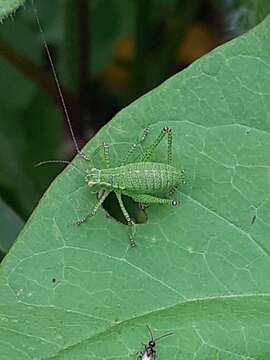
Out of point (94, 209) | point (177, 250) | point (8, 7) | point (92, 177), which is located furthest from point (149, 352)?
point (8, 7)

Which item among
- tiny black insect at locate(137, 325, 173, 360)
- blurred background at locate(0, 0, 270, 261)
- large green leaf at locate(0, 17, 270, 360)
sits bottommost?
tiny black insect at locate(137, 325, 173, 360)

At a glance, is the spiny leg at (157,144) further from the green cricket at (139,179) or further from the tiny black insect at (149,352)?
the tiny black insect at (149,352)

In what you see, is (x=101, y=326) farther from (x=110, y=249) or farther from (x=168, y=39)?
(x=168, y=39)

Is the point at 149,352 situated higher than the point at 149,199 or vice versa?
the point at 149,199

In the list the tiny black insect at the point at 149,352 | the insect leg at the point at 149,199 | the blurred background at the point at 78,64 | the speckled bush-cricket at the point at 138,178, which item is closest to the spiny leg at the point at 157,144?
the speckled bush-cricket at the point at 138,178

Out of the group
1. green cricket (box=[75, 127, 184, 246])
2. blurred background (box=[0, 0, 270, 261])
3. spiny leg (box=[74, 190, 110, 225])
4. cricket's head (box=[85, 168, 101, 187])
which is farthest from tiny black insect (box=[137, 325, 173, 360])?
blurred background (box=[0, 0, 270, 261])

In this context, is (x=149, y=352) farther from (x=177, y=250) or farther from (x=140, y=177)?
(x=140, y=177)

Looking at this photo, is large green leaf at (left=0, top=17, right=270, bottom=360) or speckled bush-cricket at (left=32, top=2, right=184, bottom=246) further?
speckled bush-cricket at (left=32, top=2, right=184, bottom=246)

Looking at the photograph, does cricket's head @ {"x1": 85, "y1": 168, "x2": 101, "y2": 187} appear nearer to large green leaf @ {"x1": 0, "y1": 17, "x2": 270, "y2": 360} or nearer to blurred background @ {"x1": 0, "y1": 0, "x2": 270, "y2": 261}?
large green leaf @ {"x1": 0, "y1": 17, "x2": 270, "y2": 360}
